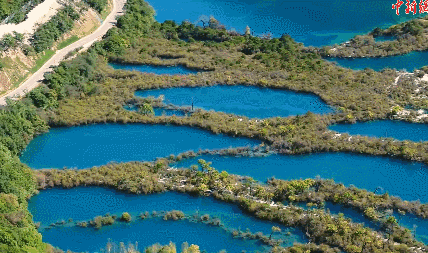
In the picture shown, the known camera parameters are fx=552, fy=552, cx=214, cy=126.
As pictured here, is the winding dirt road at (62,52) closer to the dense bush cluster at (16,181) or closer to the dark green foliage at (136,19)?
the dark green foliage at (136,19)

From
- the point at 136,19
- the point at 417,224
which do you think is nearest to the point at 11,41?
the point at 136,19

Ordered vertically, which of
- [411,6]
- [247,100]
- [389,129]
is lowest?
[389,129]

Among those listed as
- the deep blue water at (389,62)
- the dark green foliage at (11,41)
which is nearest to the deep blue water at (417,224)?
the deep blue water at (389,62)

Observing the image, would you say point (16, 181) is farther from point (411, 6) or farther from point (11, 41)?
point (411, 6)

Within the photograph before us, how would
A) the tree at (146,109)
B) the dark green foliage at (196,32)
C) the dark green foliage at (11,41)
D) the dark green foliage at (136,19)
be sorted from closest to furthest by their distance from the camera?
the tree at (146,109) → the dark green foliage at (11,41) → the dark green foliage at (136,19) → the dark green foliage at (196,32)

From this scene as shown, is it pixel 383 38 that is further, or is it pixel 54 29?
pixel 383 38

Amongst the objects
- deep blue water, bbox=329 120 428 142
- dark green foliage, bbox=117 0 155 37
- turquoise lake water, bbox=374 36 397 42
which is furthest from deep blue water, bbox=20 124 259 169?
turquoise lake water, bbox=374 36 397 42
